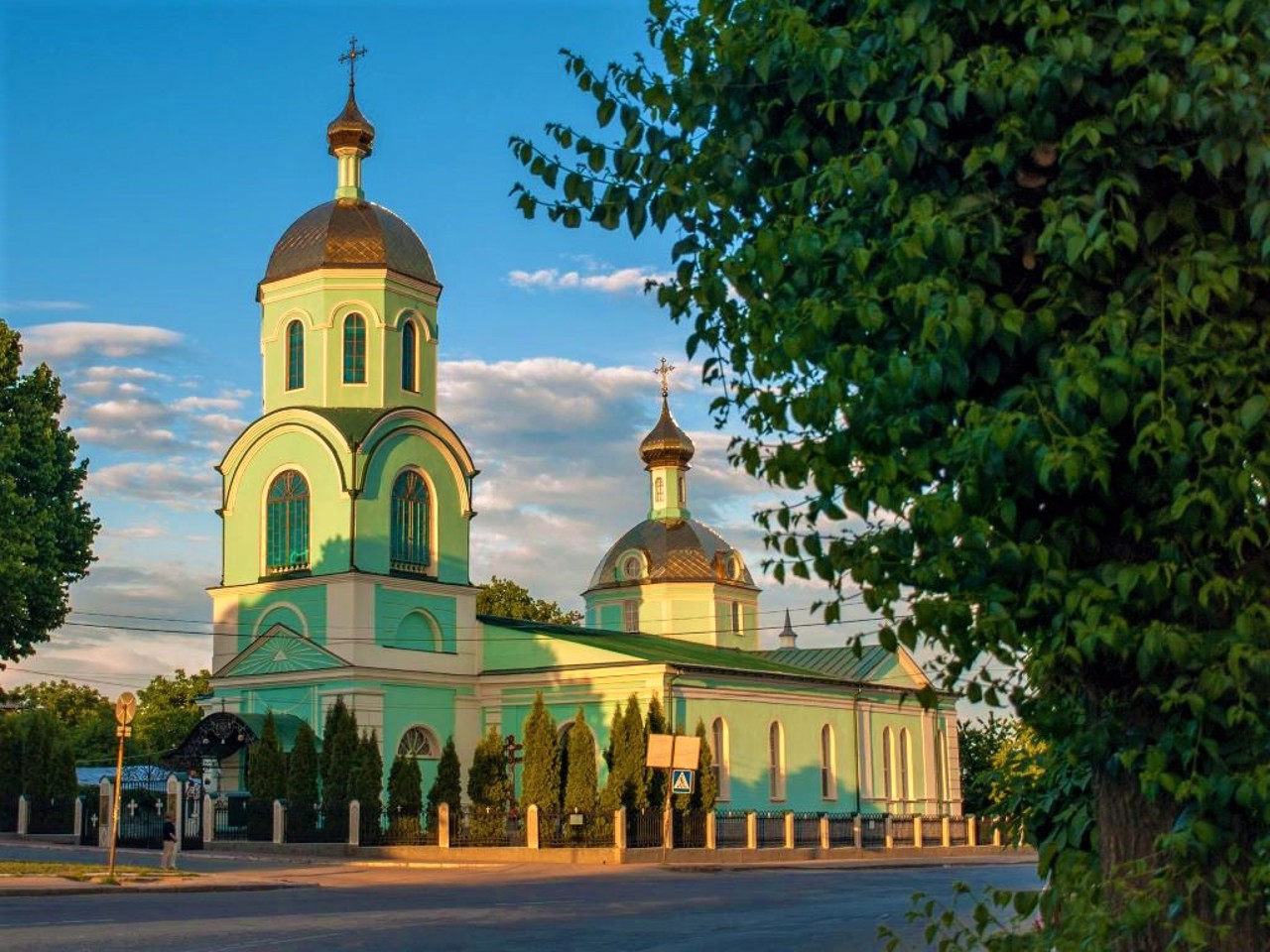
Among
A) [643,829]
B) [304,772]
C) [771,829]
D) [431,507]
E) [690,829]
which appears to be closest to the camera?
[643,829]

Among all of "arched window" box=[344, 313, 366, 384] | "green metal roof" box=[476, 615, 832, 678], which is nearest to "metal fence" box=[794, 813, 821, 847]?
"green metal roof" box=[476, 615, 832, 678]

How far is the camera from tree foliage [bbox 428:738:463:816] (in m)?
38.1

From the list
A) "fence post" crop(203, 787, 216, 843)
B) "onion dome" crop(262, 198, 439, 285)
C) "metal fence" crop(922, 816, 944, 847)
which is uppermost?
"onion dome" crop(262, 198, 439, 285)

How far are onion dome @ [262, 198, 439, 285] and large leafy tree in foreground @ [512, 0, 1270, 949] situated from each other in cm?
3809

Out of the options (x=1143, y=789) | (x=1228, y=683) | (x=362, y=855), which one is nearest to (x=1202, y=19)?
(x=1228, y=683)

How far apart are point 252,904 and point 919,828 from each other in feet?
95.7

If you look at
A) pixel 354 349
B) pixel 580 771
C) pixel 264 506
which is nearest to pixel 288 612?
pixel 264 506

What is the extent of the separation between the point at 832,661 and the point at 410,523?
21096mm

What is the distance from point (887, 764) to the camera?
52219 mm

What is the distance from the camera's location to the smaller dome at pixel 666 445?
6000cm

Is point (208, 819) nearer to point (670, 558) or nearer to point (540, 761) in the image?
point (540, 761)

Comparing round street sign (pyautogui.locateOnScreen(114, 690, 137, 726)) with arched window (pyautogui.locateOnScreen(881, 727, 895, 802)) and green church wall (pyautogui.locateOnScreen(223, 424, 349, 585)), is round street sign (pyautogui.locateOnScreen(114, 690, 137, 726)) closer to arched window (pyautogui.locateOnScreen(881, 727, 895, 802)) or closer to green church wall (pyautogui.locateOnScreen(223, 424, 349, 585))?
green church wall (pyautogui.locateOnScreen(223, 424, 349, 585))

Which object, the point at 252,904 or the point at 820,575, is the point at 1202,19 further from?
the point at 252,904

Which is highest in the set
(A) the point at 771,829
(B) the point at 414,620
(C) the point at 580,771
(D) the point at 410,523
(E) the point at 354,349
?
(E) the point at 354,349
